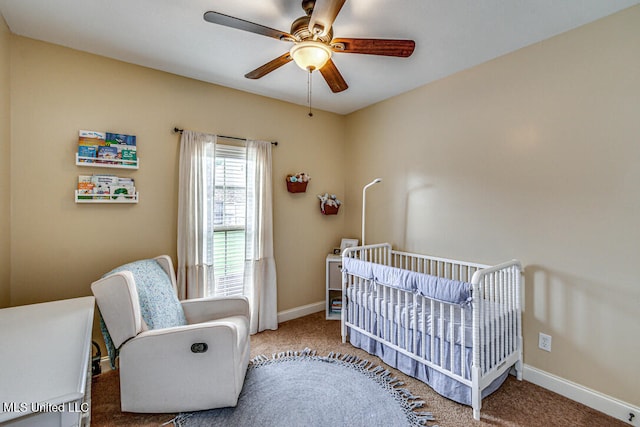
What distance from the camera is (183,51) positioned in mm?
2203

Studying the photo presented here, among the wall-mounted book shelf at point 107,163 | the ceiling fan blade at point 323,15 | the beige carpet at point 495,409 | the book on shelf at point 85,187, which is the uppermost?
the ceiling fan blade at point 323,15

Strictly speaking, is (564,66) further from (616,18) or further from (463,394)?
(463,394)

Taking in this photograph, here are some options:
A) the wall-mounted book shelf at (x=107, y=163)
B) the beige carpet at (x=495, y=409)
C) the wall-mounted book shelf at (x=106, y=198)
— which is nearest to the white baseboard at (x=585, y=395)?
the beige carpet at (x=495, y=409)

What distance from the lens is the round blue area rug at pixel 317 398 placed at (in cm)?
175

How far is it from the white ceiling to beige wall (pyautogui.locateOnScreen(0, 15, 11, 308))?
182mm

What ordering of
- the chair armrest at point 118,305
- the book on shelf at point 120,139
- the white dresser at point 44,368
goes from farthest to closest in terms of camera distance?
the book on shelf at point 120,139 < the chair armrest at point 118,305 < the white dresser at point 44,368

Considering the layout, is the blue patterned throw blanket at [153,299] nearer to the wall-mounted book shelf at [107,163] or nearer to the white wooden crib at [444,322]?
the wall-mounted book shelf at [107,163]

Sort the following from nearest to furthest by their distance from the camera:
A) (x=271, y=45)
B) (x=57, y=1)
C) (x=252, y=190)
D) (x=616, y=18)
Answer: (x=57, y=1) < (x=616, y=18) < (x=271, y=45) < (x=252, y=190)

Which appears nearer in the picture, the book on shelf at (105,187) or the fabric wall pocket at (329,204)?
the book on shelf at (105,187)

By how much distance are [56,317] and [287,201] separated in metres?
2.19

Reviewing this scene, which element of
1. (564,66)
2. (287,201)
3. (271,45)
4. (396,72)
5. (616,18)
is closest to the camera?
(616,18)

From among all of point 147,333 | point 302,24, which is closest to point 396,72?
point 302,24

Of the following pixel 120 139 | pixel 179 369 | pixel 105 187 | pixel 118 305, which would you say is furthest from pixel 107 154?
pixel 179 369

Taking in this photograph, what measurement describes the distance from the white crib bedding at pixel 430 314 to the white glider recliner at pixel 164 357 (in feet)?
3.75
